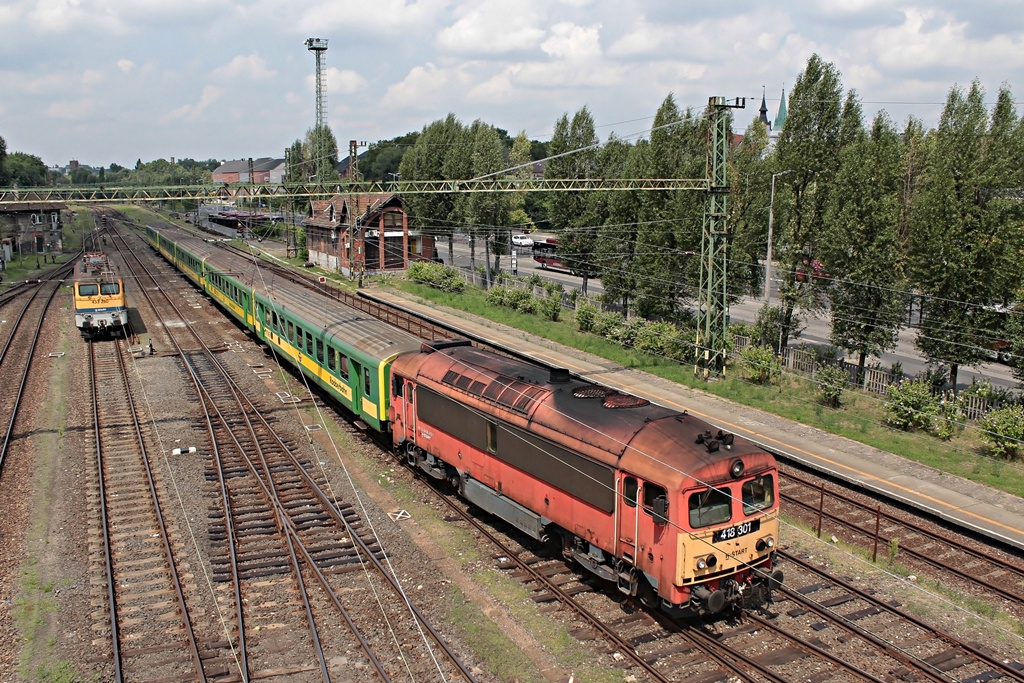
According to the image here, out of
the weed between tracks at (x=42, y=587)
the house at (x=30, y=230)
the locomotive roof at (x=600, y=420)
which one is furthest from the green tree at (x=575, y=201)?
the house at (x=30, y=230)

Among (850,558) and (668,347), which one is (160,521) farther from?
(668,347)

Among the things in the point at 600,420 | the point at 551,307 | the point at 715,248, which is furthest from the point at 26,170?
the point at 600,420

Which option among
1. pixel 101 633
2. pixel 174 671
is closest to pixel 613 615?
pixel 174 671

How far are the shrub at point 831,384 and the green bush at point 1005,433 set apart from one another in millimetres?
5392

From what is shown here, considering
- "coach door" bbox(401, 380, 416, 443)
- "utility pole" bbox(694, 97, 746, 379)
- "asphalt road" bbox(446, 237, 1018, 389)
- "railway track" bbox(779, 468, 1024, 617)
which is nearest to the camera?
"railway track" bbox(779, 468, 1024, 617)

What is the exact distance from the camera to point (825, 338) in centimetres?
4503

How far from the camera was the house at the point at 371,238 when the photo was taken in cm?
5728

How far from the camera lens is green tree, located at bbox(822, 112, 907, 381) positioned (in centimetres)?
2756

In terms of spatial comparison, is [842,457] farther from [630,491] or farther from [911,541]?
[630,491]

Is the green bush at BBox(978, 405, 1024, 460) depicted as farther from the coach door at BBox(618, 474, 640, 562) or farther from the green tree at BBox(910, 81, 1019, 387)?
the coach door at BBox(618, 474, 640, 562)

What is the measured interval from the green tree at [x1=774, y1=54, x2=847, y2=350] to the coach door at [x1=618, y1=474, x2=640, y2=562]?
21426mm

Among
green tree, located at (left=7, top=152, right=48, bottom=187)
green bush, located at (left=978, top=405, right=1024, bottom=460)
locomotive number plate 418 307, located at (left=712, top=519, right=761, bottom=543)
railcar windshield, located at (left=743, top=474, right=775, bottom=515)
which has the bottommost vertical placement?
green bush, located at (left=978, top=405, right=1024, bottom=460)

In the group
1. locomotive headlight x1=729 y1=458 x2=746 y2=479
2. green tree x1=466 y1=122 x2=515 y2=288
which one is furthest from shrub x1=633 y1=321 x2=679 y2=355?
locomotive headlight x1=729 y1=458 x2=746 y2=479

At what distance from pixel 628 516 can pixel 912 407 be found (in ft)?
53.2
